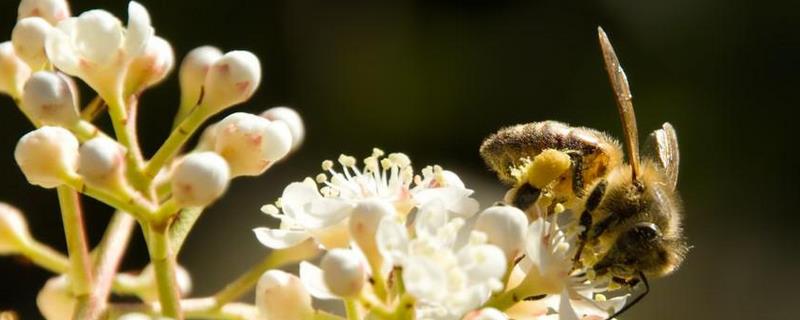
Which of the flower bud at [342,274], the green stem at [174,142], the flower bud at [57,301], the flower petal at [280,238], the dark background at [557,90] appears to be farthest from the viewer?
the dark background at [557,90]

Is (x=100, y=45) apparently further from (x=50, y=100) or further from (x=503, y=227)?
(x=503, y=227)

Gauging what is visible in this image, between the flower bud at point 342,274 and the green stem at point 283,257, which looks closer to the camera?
the flower bud at point 342,274

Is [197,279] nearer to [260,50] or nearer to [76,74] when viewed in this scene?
[260,50]

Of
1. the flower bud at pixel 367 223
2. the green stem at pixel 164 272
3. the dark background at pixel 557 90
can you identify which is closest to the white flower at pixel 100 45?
the green stem at pixel 164 272

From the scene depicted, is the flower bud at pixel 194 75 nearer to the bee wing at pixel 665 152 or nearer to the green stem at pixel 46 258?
the green stem at pixel 46 258

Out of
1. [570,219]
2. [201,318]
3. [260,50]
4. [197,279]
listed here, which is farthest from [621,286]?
[260,50]

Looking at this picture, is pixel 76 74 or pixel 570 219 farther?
pixel 570 219
